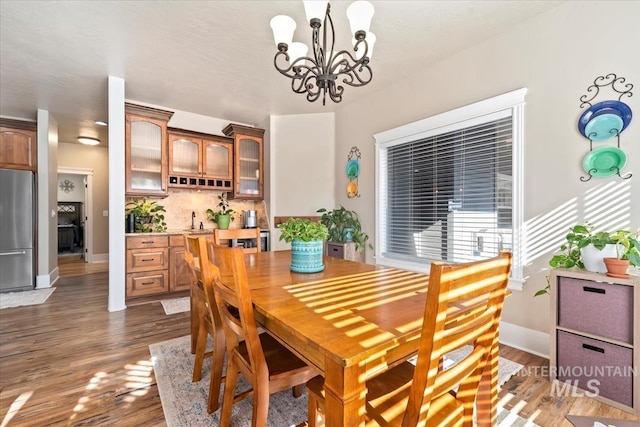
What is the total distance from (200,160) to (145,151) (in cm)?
72

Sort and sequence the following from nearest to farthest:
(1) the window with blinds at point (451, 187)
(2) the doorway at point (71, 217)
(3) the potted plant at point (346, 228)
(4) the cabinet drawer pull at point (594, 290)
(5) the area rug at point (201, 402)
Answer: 1. (5) the area rug at point (201, 402)
2. (4) the cabinet drawer pull at point (594, 290)
3. (1) the window with blinds at point (451, 187)
4. (3) the potted plant at point (346, 228)
5. (2) the doorway at point (71, 217)

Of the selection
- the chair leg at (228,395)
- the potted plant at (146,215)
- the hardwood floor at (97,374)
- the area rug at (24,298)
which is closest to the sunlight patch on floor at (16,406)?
the hardwood floor at (97,374)

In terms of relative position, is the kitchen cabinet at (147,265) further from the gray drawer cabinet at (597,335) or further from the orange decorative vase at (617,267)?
the orange decorative vase at (617,267)

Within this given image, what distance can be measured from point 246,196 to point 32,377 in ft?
10.3

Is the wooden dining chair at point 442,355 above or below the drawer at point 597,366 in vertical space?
above

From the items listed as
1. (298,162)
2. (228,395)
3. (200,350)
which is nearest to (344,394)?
(228,395)

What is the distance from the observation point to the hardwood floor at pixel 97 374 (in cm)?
162

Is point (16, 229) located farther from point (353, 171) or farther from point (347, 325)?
point (347, 325)

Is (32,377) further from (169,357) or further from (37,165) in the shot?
(37,165)

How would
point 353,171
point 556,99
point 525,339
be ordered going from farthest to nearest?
point 353,171 < point 525,339 < point 556,99

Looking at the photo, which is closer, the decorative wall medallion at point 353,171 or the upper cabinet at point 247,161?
the decorative wall medallion at point 353,171

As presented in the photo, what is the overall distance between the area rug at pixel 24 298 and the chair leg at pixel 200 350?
3354mm

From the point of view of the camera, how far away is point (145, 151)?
3.86m

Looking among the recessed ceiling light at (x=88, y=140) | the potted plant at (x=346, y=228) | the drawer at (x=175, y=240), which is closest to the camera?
the drawer at (x=175, y=240)
